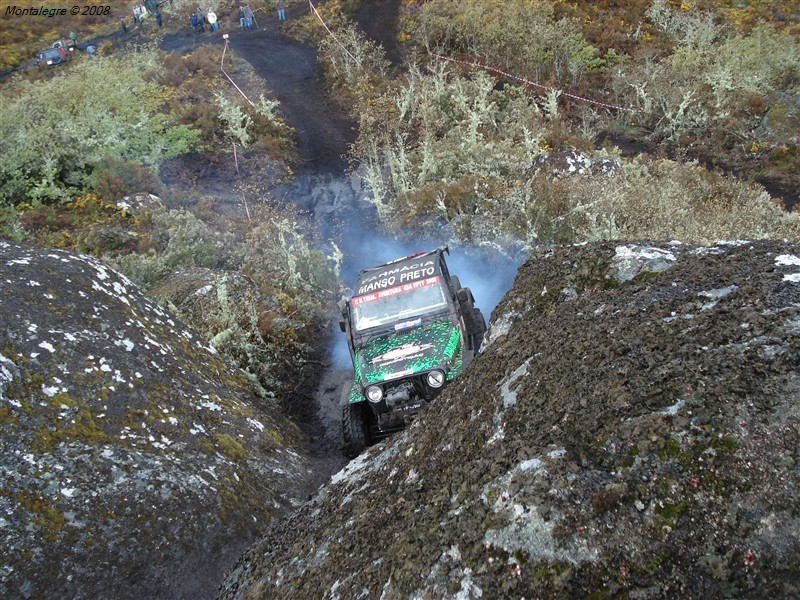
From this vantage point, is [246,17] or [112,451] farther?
[246,17]

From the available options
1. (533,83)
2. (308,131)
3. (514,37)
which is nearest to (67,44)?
(308,131)

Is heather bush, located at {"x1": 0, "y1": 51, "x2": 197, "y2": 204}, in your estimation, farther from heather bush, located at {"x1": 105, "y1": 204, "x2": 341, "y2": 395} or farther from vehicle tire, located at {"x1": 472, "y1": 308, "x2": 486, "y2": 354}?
vehicle tire, located at {"x1": 472, "y1": 308, "x2": 486, "y2": 354}

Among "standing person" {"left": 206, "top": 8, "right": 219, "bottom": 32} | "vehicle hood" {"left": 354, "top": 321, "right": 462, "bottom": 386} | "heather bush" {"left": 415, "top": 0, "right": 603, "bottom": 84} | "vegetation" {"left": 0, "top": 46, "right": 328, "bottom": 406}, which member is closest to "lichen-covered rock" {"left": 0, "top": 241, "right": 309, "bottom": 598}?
"vehicle hood" {"left": 354, "top": 321, "right": 462, "bottom": 386}

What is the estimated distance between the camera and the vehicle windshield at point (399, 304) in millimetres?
8891

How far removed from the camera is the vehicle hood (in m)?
7.93

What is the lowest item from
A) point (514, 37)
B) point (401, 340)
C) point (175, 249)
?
point (401, 340)

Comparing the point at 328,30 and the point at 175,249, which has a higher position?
the point at 328,30

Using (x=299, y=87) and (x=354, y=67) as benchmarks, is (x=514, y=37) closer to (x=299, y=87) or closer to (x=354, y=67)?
(x=354, y=67)

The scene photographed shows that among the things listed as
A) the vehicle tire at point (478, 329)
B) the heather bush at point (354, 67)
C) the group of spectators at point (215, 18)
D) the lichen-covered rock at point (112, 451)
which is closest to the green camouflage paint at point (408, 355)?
the vehicle tire at point (478, 329)

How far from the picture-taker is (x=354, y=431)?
27.1 ft

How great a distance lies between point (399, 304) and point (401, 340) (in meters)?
0.65

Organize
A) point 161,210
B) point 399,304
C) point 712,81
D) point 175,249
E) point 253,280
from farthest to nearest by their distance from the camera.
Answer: point 712,81
point 161,210
point 253,280
point 175,249
point 399,304

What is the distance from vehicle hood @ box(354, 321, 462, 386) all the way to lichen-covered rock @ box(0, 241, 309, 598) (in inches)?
56.5

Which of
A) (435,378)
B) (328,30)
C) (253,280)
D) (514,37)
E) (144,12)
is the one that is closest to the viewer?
(435,378)
